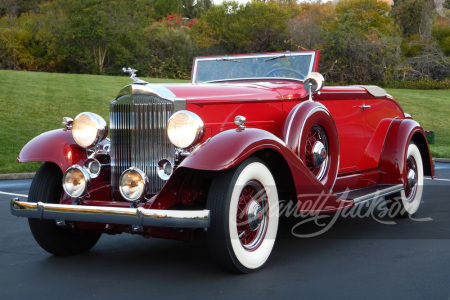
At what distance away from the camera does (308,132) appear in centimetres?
509

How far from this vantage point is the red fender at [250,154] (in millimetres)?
4008

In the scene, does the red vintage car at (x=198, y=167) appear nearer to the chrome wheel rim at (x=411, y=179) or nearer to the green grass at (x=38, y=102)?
the chrome wheel rim at (x=411, y=179)

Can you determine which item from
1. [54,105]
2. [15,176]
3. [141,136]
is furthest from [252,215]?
[54,105]

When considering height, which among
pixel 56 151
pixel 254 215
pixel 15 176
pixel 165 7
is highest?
pixel 165 7

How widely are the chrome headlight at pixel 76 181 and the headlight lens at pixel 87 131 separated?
0.34 metres

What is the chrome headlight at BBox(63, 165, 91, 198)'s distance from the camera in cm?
445

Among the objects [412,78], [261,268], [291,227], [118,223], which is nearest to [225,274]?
[261,268]

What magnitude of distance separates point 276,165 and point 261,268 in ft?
2.90

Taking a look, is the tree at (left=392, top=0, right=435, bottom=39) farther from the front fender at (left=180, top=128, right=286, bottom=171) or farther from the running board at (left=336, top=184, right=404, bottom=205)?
the front fender at (left=180, top=128, right=286, bottom=171)

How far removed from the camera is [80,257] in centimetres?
490

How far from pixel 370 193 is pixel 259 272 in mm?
1948

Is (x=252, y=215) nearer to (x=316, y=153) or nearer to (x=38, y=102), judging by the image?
(x=316, y=153)

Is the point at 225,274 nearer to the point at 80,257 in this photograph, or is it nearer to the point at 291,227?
the point at 80,257

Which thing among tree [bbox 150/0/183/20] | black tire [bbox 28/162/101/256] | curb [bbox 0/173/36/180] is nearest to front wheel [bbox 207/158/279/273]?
black tire [bbox 28/162/101/256]
